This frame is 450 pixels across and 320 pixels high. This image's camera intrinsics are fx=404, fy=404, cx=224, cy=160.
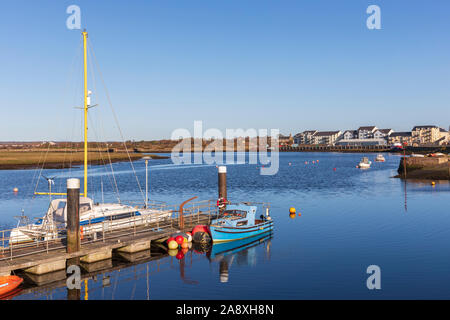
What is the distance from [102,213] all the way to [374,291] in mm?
20329

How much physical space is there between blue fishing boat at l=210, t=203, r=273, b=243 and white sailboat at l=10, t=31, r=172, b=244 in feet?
18.8

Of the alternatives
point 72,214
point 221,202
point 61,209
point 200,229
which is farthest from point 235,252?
point 61,209

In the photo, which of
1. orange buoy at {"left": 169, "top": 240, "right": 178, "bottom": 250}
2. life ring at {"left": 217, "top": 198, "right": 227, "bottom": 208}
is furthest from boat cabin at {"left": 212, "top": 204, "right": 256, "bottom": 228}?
orange buoy at {"left": 169, "top": 240, "right": 178, "bottom": 250}

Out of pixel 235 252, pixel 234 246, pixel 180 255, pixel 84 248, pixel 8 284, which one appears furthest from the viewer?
pixel 234 246

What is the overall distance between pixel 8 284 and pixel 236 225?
17.6 metres

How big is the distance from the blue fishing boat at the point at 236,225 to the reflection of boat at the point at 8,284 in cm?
1458

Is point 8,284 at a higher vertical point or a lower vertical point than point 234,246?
higher

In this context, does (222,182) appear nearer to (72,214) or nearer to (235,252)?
(235,252)

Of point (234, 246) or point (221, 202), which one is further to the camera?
point (221, 202)

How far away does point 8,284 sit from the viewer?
21359 mm

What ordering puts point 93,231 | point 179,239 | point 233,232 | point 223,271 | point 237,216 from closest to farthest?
1. point 223,271
2. point 93,231
3. point 179,239
4. point 233,232
5. point 237,216

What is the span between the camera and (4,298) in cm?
2097
